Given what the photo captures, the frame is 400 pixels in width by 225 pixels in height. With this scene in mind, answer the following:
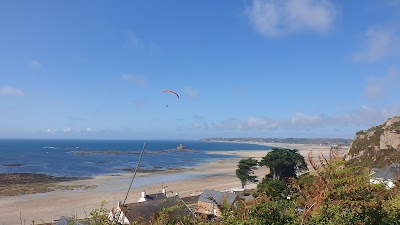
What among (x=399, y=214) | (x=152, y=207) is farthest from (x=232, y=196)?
(x=399, y=214)

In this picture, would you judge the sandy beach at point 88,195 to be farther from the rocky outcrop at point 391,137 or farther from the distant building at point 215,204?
the rocky outcrop at point 391,137

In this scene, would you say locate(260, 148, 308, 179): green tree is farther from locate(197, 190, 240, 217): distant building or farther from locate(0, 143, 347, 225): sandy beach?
locate(197, 190, 240, 217): distant building

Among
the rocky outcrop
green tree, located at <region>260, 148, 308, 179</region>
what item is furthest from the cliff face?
green tree, located at <region>260, 148, 308, 179</region>

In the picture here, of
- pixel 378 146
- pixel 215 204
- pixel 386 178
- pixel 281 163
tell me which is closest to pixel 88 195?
pixel 281 163

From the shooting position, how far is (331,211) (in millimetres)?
5426

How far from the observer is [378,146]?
47188 millimetres

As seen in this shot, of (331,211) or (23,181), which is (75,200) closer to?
(23,181)

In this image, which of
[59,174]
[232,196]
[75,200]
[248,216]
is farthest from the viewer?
[59,174]

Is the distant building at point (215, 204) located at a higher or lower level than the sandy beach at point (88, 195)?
higher

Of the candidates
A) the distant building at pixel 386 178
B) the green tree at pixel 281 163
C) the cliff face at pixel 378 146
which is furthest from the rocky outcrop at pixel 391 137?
the distant building at pixel 386 178

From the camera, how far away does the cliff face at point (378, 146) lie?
43000 mm

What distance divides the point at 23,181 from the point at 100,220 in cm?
5454

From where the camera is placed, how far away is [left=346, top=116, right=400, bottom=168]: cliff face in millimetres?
43000

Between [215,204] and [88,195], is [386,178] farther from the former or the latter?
[88,195]
